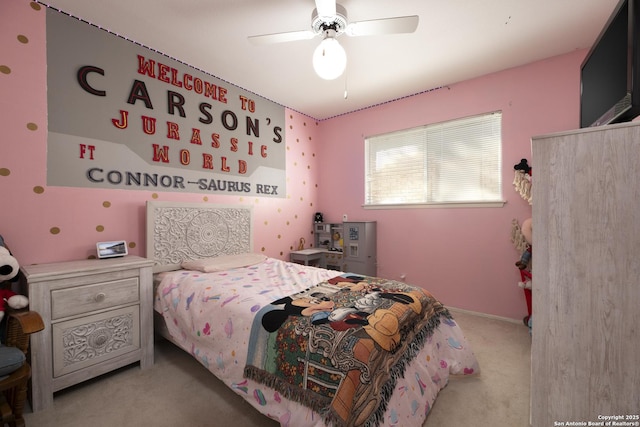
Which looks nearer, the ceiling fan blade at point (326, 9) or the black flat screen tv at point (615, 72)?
the black flat screen tv at point (615, 72)

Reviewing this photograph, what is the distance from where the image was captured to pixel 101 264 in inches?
75.8

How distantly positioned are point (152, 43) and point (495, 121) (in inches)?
145

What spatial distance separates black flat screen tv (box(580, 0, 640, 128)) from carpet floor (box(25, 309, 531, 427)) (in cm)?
176

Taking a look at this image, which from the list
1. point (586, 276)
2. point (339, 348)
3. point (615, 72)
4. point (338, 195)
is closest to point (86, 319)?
point (339, 348)

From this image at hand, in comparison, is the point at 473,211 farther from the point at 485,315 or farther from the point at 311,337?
the point at 311,337

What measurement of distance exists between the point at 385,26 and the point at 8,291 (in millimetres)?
2964

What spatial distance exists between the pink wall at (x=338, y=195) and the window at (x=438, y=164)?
0.41ft

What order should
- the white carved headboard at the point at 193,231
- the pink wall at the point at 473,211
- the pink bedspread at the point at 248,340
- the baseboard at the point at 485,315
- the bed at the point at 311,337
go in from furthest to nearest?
the baseboard at the point at 485,315 → the pink wall at the point at 473,211 → the white carved headboard at the point at 193,231 → the pink bedspread at the point at 248,340 → the bed at the point at 311,337

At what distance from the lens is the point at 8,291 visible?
1609 millimetres

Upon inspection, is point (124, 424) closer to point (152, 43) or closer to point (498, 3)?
point (152, 43)

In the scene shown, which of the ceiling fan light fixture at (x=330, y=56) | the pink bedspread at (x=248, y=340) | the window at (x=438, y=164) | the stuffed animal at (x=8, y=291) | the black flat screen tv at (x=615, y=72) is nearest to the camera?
the black flat screen tv at (x=615, y=72)

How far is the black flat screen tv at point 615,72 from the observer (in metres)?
1.09

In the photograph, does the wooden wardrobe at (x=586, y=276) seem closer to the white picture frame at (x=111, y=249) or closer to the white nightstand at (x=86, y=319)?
the white nightstand at (x=86, y=319)

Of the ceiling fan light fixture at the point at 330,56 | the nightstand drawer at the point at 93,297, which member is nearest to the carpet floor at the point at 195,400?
the nightstand drawer at the point at 93,297
